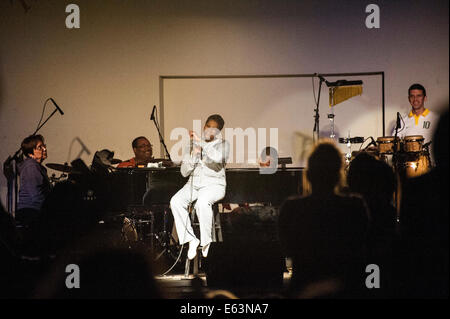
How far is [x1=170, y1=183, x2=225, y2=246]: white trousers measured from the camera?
471 cm

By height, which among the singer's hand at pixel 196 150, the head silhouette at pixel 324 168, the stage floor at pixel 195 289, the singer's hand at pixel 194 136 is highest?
the singer's hand at pixel 194 136

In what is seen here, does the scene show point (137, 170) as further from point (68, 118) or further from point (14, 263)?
point (68, 118)

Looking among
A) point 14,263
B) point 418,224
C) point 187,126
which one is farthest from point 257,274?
point 187,126

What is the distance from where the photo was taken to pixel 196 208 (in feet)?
16.0

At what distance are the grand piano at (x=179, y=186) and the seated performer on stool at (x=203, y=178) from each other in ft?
0.52

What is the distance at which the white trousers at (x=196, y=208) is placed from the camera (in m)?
4.71

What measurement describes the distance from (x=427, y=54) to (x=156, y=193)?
16.2 feet

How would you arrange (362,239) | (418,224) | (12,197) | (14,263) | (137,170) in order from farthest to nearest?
(12,197)
(137,170)
(14,263)
(362,239)
(418,224)

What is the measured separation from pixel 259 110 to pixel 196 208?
276cm

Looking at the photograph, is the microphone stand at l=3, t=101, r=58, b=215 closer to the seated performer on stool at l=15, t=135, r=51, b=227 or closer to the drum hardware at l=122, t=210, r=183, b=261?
the seated performer on stool at l=15, t=135, r=51, b=227

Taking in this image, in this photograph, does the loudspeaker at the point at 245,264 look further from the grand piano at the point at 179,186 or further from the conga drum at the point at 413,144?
the conga drum at the point at 413,144

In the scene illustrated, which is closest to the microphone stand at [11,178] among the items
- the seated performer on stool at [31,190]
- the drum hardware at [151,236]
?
the seated performer on stool at [31,190]

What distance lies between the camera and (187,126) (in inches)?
279

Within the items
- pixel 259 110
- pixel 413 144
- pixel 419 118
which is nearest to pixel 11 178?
pixel 259 110
